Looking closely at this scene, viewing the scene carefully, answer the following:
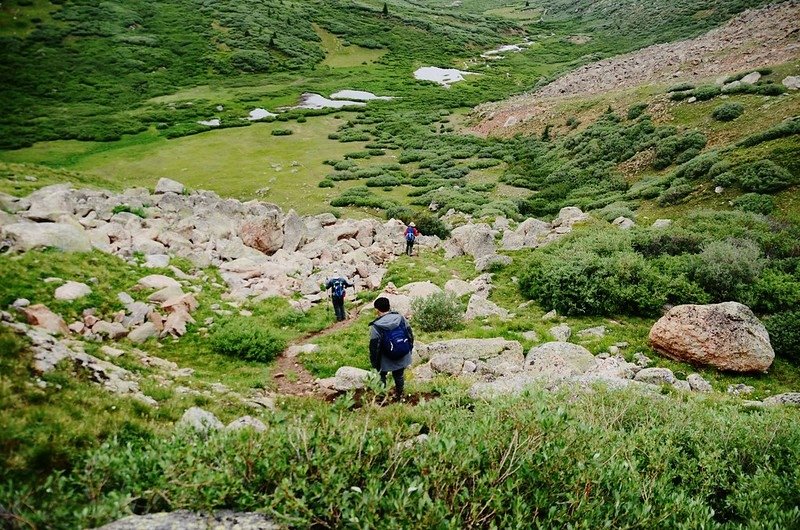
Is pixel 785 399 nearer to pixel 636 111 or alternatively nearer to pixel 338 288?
pixel 338 288

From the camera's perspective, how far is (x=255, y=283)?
18.6 meters

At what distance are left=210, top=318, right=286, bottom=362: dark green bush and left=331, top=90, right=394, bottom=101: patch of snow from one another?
221ft

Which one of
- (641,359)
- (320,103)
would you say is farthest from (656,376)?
(320,103)

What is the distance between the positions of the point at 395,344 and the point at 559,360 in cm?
507

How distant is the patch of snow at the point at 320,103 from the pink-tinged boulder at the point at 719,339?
211ft

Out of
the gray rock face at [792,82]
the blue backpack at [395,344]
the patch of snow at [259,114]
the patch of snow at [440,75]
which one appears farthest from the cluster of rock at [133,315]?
the patch of snow at [440,75]

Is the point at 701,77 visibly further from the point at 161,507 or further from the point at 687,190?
the point at 161,507

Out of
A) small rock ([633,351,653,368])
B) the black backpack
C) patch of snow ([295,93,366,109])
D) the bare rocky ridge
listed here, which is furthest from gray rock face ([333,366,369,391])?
patch of snow ([295,93,366,109])

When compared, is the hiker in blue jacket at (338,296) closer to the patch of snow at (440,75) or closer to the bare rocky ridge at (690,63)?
the bare rocky ridge at (690,63)

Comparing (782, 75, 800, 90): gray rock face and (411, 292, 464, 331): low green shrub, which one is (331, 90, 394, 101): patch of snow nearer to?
(782, 75, 800, 90): gray rock face

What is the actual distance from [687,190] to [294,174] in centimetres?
3215

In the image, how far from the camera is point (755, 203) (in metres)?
20.8

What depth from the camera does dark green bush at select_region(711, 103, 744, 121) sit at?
30172mm

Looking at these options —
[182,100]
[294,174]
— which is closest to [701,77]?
[294,174]
